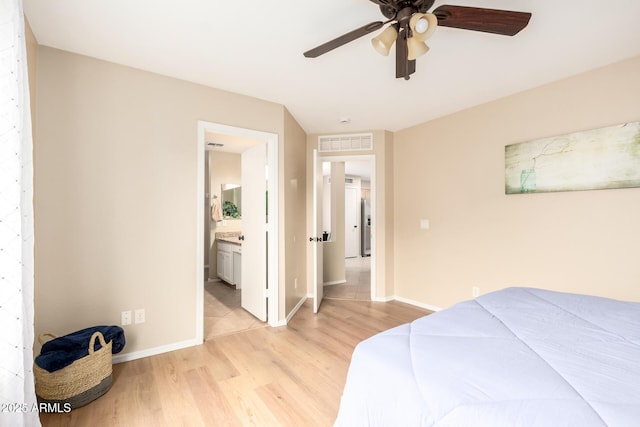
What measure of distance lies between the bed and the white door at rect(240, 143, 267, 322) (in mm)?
2154

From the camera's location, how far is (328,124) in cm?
372

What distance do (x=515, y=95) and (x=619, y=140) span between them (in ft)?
3.09

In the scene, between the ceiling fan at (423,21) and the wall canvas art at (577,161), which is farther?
the wall canvas art at (577,161)

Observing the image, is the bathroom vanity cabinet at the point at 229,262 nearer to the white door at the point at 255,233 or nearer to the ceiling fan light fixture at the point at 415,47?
A: the white door at the point at 255,233

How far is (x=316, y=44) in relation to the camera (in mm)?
1975

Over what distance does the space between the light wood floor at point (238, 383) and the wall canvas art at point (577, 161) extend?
2137mm

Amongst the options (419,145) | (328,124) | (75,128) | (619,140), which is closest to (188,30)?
(75,128)

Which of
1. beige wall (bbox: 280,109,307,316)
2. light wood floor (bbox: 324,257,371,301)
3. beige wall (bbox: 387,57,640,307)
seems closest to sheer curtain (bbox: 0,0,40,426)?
beige wall (bbox: 280,109,307,316)

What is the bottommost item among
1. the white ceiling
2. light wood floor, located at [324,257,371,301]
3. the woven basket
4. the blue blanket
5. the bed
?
light wood floor, located at [324,257,371,301]

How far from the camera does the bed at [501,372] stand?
70cm

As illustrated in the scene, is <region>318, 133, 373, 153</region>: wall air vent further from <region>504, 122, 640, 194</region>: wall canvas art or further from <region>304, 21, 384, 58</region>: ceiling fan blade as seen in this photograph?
<region>304, 21, 384, 58</region>: ceiling fan blade

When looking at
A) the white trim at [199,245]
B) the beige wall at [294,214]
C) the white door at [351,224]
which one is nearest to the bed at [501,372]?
the white trim at [199,245]

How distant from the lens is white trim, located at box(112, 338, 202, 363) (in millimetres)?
2256

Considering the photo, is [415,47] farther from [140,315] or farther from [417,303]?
[417,303]
